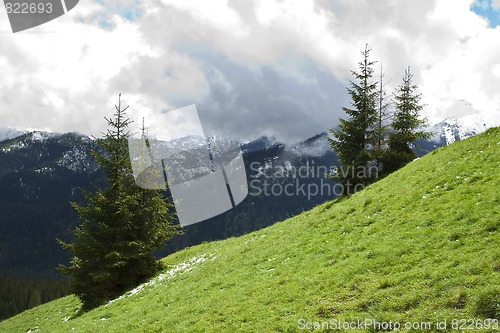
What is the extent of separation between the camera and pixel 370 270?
50.0 feet

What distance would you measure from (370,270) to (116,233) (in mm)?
26028

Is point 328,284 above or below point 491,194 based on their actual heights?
below

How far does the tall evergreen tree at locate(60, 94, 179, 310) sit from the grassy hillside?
5.33 meters

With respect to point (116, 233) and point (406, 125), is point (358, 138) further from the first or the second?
point (116, 233)

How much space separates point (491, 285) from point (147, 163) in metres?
33.1

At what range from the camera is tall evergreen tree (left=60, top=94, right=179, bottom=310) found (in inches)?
1266

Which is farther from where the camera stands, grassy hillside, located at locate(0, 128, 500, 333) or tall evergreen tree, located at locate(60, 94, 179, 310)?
tall evergreen tree, located at locate(60, 94, 179, 310)

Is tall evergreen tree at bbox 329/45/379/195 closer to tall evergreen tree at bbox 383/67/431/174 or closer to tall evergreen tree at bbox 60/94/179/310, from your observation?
tall evergreen tree at bbox 383/67/431/174

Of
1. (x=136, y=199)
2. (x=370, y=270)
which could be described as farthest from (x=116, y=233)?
(x=370, y=270)

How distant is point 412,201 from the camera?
70.2 ft

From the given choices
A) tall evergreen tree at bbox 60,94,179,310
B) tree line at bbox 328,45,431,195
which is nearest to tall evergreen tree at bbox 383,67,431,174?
tree line at bbox 328,45,431,195

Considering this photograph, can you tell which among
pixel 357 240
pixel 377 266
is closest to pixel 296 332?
pixel 377 266

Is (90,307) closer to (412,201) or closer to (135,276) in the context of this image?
(135,276)

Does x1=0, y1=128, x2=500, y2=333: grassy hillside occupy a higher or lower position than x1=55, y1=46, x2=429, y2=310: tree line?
lower
